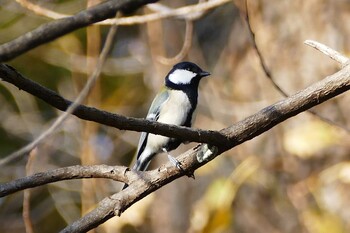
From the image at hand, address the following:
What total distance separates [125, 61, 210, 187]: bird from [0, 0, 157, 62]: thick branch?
1667mm

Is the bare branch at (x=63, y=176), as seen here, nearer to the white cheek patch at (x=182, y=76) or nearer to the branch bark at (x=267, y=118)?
the branch bark at (x=267, y=118)

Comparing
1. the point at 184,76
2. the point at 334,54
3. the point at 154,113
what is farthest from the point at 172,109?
the point at 334,54

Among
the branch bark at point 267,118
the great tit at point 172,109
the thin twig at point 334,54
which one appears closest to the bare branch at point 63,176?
the branch bark at point 267,118

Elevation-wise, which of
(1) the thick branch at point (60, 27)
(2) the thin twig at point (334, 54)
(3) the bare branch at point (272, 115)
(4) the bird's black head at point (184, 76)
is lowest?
(3) the bare branch at point (272, 115)

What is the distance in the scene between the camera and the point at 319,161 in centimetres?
365

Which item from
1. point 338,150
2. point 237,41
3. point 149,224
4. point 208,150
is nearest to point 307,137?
point 338,150

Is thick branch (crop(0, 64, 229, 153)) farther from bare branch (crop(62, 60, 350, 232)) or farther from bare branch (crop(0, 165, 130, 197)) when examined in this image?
bare branch (crop(0, 165, 130, 197))

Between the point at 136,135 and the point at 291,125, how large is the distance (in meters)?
1.50

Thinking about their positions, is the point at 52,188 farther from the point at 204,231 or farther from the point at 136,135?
the point at 204,231

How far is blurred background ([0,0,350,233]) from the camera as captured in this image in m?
3.01

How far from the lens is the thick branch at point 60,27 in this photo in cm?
94

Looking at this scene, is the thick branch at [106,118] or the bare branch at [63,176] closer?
the thick branch at [106,118]

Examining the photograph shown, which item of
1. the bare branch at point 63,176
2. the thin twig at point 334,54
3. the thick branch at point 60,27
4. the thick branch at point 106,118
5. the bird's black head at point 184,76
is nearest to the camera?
the thick branch at point 60,27

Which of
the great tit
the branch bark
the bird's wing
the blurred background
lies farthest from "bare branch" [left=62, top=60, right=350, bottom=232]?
the bird's wing
